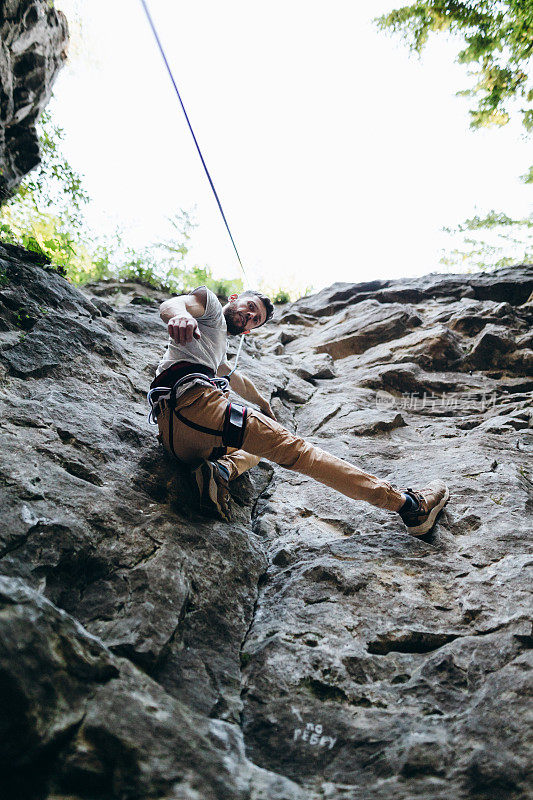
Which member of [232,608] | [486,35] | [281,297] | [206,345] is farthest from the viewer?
[281,297]

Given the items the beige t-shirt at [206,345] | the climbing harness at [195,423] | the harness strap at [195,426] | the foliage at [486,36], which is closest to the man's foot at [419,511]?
the climbing harness at [195,423]

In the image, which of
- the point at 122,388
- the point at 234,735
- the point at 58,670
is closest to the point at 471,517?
the point at 234,735

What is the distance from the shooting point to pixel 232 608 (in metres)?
3.00

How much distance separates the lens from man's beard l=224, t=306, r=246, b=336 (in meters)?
4.61

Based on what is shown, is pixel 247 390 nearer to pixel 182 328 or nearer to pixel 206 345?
pixel 206 345

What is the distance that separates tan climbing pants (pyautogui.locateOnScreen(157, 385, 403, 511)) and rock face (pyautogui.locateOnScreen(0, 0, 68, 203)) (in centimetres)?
720

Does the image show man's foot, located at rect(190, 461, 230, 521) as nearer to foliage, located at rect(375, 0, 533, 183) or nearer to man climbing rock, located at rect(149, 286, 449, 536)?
man climbing rock, located at rect(149, 286, 449, 536)

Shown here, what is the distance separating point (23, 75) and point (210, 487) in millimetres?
9153

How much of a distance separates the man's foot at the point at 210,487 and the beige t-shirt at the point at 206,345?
0.96 m

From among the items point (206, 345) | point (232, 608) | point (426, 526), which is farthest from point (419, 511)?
point (206, 345)

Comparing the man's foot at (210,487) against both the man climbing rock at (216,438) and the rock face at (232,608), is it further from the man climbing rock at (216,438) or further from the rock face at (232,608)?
the rock face at (232,608)

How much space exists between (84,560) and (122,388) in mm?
2478

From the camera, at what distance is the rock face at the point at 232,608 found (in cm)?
167

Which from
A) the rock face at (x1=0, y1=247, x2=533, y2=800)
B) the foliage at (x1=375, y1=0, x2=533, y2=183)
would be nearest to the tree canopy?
the foliage at (x1=375, y1=0, x2=533, y2=183)
